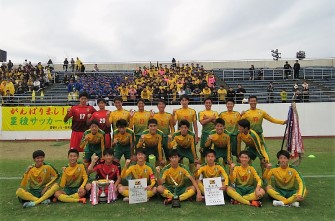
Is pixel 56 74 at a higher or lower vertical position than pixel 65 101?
higher

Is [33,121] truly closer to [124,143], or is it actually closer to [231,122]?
[124,143]

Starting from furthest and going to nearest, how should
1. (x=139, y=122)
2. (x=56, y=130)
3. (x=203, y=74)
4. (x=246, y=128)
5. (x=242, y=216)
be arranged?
(x=203, y=74), (x=56, y=130), (x=139, y=122), (x=246, y=128), (x=242, y=216)

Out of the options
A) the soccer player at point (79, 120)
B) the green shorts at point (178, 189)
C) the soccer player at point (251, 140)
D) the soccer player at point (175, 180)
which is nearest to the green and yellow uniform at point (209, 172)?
the soccer player at point (175, 180)

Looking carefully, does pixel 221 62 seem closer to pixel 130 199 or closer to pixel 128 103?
pixel 128 103

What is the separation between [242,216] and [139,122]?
386 centimetres

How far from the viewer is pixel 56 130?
711 inches

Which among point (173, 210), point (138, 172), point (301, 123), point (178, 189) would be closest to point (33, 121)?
point (138, 172)

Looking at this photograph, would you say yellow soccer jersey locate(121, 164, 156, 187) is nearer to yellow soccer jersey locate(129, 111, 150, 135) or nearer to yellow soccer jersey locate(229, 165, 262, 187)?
yellow soccer jersey locate(229, 165, 262, 187)

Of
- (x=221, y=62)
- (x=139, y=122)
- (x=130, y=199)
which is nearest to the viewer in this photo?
(x=130, y=199)

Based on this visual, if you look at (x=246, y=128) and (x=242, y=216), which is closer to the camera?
(x=242, y=216)

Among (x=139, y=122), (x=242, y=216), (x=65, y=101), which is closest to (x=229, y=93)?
(x=65, y=101)

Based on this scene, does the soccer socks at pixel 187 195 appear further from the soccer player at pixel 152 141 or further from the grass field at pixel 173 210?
the soccer player at pixel 152 141

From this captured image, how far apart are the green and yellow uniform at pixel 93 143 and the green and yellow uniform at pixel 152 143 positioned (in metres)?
0.93

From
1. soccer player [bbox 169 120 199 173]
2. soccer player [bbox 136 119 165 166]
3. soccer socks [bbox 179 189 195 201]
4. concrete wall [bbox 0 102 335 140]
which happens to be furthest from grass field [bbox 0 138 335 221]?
concrete wall [bbox 0 102 335 140]
